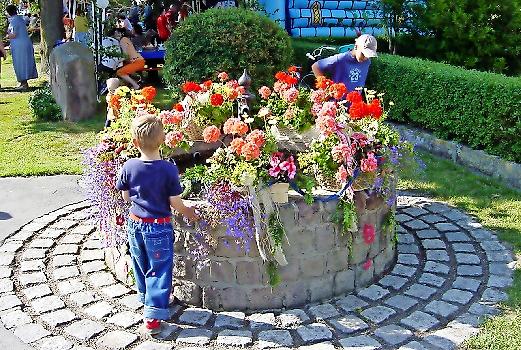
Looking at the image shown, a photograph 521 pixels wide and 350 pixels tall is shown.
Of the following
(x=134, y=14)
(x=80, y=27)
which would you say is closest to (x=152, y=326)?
(x=80, y=27)

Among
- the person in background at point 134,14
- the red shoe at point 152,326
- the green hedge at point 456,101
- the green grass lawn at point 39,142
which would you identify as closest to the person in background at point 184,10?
the person in background at point 134,14

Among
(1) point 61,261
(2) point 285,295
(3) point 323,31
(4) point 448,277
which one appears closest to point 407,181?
(4) point 448,277

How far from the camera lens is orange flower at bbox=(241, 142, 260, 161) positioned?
12.9 ft

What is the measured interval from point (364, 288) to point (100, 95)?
8.18m

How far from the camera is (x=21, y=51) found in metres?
13.1

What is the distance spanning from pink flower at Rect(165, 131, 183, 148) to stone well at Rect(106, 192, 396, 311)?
64cm

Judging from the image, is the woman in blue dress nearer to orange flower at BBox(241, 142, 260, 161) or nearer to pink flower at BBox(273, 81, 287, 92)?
pink flower at BBox(273, 81, 287, 92)

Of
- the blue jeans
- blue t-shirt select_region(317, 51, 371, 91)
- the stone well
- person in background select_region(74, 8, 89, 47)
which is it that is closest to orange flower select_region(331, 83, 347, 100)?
the stone well

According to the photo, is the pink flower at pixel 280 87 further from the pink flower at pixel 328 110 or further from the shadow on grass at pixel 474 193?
the shadow on grass at pixel 474 193

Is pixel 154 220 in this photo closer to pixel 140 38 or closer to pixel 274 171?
pixel 274 171

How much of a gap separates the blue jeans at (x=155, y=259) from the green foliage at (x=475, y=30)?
679cm

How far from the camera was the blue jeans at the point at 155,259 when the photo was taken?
3.85 meters

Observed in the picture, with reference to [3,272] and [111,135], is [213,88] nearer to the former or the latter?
[111,135]

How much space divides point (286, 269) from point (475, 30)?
21.2 ft
